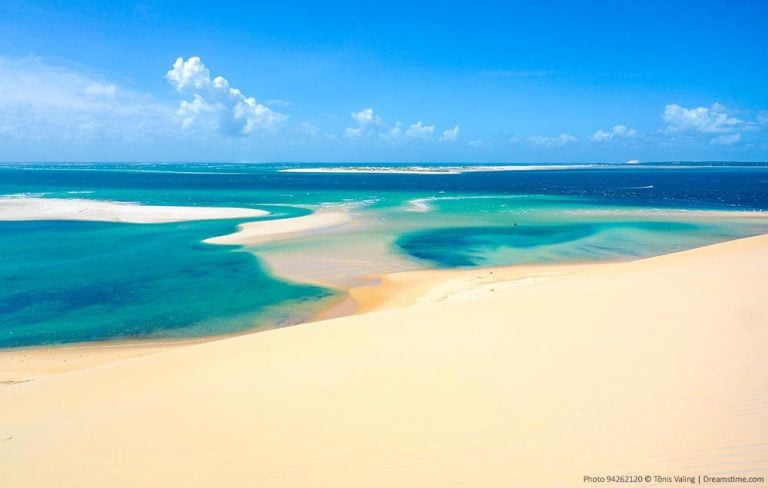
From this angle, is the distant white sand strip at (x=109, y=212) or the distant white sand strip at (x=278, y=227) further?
the distant white sand strip at (x=109, y=212)

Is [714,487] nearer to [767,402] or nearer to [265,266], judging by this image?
[767,402]

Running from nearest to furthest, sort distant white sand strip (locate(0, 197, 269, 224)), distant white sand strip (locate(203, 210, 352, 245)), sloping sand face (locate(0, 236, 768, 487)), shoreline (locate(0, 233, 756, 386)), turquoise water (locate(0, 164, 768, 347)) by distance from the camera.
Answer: sloping sand face (locate(0, 236, 768, 487)) → shoreline (locate(0, 233, 756, 386)) → turquoise water (locate(0, 164, 768, 347)) → distant white sand strip (locate(203, 210, 352, 245)) → distant white sand strip (locate(0, 197, 269, 224))

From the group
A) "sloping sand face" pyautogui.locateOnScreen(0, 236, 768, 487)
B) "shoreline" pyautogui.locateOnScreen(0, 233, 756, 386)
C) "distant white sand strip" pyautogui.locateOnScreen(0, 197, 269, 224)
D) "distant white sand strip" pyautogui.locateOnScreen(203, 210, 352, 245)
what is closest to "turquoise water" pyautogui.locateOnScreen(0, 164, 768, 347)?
"shoreline" pyautogui.locateOnScreen(0, 233, 756, 386)

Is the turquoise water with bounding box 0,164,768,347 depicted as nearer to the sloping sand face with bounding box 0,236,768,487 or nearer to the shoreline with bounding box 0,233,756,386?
the shoreline with bounding box 0,233,756,386

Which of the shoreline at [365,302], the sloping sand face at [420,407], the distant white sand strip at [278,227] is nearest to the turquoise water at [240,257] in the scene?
the shoreline at [365,302]

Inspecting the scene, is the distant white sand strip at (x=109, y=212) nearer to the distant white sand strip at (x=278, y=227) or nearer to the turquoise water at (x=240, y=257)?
the turquoise water at (x=240, y=257)

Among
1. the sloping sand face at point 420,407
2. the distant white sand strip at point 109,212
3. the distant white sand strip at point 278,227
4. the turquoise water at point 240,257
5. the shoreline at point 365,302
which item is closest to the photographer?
the sloping sand face at point 420,407

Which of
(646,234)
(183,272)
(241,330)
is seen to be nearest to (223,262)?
(183,272)
